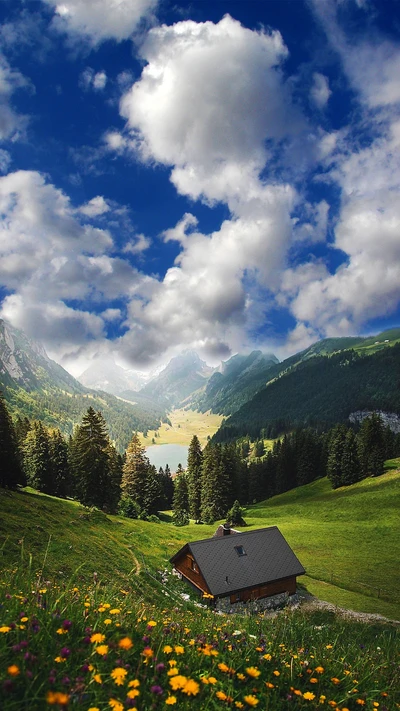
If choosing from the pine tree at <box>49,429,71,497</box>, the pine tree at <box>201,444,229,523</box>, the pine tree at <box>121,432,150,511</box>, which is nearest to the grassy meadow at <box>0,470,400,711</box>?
the pine tree at <box>201,444,229,523</box>

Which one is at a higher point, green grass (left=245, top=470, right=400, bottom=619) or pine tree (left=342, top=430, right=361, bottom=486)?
pine tree (left=342, top=430, right=361, bottom=486)

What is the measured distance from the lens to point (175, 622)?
5840mm

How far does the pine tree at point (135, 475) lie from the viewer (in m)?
79.1

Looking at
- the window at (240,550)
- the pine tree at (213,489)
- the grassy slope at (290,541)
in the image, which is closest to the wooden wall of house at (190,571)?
the grassy slope at (290,541)

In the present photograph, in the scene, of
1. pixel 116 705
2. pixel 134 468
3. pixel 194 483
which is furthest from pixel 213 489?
pixel 116 705

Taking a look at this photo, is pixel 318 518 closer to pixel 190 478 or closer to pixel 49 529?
pixel 190 478

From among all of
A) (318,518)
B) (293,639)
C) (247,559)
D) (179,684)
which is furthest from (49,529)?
(318,518)

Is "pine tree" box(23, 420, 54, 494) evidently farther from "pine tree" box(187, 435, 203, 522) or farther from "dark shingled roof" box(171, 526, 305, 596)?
"dark shingled roof" box(171, 526, 305, 596)

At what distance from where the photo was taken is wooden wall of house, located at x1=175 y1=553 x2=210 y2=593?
34.8 meters

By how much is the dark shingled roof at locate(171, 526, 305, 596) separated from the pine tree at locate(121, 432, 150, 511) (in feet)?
133

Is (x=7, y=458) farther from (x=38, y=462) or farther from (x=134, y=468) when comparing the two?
(x=134, y=468)

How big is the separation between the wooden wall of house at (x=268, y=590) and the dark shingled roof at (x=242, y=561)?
0.68 m

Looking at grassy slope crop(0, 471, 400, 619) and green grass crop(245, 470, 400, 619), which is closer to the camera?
grassy slope crop(0, 471, 400, 619)

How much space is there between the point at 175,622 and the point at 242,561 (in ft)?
117
